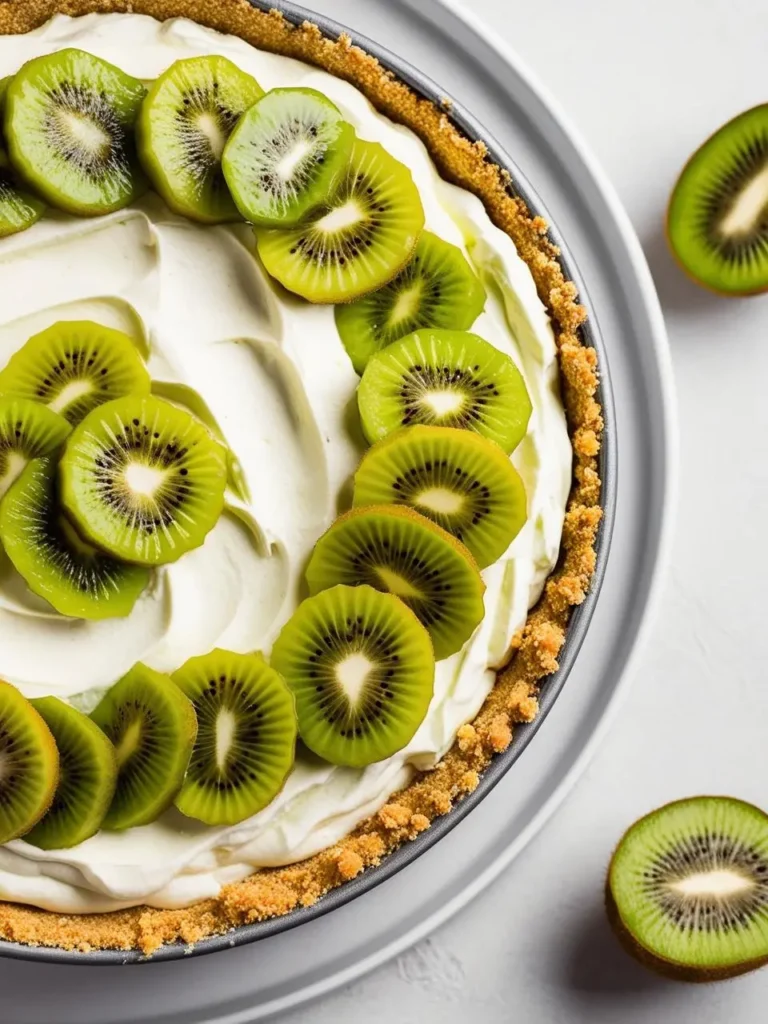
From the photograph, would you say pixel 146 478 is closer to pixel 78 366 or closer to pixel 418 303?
pixel 78 366

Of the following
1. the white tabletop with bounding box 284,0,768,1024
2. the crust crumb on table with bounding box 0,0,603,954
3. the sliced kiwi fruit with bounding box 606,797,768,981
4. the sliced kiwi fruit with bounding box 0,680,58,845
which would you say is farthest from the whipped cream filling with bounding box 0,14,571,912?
the sliced kiwi fruit with bounding box 606,797,768,981

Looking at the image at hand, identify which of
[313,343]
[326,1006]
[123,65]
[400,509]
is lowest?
[326,1006]

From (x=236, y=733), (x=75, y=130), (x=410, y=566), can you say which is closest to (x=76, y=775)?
(x=236, y=733)

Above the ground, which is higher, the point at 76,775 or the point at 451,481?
the point at 451,481

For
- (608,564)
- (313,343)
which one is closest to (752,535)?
(608,564)

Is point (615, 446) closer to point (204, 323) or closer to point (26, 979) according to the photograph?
point (204, 323)

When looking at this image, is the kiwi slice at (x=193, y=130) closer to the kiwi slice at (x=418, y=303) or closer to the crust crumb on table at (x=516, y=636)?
the crust crumb on table at (x=516, y=636)

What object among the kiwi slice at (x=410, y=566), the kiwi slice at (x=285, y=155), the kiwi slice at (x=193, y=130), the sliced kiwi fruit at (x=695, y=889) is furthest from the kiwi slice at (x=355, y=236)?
the sliced kiwi fruit at (x=695, y=889)
